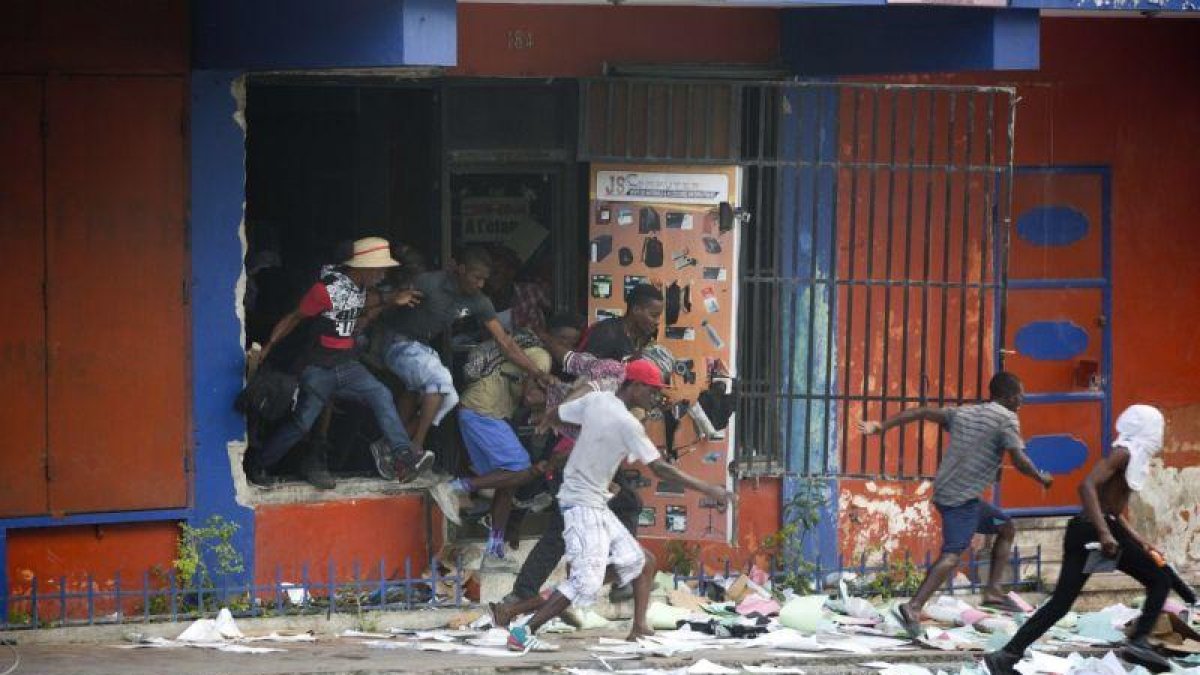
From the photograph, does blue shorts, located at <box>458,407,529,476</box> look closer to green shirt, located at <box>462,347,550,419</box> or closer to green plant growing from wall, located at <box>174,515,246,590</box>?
green shirt, located at <box>462,347,550,419</box>

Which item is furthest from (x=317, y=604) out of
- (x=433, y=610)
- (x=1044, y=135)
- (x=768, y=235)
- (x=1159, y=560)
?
(x=1044, y=135)

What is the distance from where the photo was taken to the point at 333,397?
39.2ft

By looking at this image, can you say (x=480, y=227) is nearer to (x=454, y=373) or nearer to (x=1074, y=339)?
(x=454, y=373)

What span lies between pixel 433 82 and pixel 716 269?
1918mm

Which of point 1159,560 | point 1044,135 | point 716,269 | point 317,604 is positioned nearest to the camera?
point 1159,560

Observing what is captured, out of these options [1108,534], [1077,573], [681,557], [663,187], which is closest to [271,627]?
[681,557]

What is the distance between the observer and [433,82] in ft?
40.9

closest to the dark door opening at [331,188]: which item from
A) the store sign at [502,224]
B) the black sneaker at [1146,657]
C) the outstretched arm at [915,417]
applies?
the store sign at [502,224]

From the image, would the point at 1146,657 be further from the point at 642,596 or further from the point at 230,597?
the point at 230,597

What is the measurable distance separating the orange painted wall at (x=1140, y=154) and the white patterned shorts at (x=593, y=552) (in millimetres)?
3985

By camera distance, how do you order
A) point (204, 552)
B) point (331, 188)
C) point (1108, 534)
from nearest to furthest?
point (1108, 534), point (204, 552), point (331, 188)

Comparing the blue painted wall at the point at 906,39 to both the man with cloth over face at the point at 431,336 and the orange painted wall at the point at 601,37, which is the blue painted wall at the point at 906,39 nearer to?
the orange painted wall at the point at 601,37

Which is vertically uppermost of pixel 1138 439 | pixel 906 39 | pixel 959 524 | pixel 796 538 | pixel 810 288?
pixel 906 39

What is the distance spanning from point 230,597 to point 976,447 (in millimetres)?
3993
